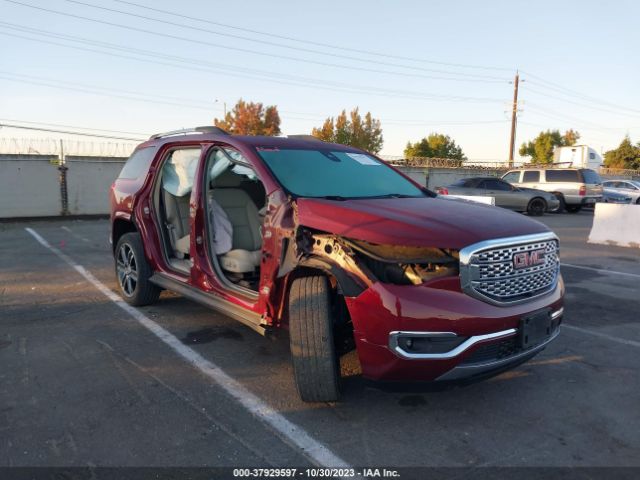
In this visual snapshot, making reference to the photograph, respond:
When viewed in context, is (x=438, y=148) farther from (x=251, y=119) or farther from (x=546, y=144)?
(x=251, y=119)

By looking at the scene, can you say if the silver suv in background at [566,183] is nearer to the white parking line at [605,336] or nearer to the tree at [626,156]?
the white parking line at [605,336]

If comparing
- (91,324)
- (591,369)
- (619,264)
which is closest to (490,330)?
(591,369)

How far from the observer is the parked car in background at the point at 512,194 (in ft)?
60.5

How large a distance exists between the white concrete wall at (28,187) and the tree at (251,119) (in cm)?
4627

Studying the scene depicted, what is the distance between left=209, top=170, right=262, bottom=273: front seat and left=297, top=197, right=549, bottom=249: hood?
150cm

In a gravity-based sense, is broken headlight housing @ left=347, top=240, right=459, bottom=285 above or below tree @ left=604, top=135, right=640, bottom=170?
below

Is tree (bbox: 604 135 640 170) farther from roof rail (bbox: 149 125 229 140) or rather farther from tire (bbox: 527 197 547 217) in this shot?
roof rail (bbox: 149 125 229 140)

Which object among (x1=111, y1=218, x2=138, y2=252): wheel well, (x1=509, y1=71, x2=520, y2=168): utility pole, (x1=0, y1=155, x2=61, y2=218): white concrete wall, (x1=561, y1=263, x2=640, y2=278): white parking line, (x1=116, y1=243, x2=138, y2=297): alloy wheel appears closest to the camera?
(x1=116, y1=243, x2=138, y2=297): alloy wheel

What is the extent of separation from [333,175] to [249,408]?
1926 millimetres

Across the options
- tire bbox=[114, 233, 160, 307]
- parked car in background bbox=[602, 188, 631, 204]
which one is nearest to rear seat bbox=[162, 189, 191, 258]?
tire bbox=[114, 233, 160, 307]

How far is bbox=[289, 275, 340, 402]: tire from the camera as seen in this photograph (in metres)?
3.03

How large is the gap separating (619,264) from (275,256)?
7.87 meters

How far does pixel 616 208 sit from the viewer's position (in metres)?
11.3

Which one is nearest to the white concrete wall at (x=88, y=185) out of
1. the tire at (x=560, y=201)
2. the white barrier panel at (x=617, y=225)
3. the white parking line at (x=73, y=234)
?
the white parking line at (x=73, y=234)
